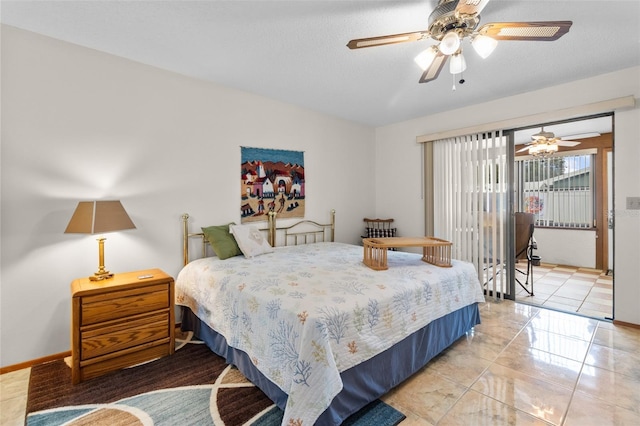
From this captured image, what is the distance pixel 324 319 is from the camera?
1.57 metres

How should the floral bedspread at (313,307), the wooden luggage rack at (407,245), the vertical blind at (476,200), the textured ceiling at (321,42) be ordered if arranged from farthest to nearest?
the vertical blind at (476,200) → the wooden luggage rack at (407,245) → the textured ceiling at (321,42) → the floral bedspread at (313,307)

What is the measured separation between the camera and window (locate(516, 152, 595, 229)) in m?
5.54

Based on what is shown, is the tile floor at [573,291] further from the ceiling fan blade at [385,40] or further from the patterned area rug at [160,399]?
Answer: the ceiling fan blade at [385,40]

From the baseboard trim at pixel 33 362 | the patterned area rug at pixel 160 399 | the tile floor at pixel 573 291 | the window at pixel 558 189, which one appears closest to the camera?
the patterned area rug at pixel 160 399

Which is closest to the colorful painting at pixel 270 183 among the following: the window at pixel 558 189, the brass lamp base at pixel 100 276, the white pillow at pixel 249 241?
the white pillow at pixel 249 241

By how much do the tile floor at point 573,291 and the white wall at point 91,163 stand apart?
4.05m

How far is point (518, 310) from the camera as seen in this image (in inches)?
135

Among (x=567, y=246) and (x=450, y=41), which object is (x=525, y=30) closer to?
(x=450, y=41)

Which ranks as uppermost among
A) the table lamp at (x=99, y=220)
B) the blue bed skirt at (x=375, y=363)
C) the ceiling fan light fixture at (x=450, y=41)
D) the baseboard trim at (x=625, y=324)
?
the ceiling fan light fixture at (x=450, y=41)

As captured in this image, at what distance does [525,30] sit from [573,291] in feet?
13.0

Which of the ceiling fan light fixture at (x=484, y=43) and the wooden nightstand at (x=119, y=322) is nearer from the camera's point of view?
the ceiling fan light fixture at (x=484, y=43)

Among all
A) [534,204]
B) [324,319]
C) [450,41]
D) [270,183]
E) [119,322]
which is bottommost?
[119,322]

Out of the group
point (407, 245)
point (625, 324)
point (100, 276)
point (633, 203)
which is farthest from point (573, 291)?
point (100, 276)

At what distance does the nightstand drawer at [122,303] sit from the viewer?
2113mm
